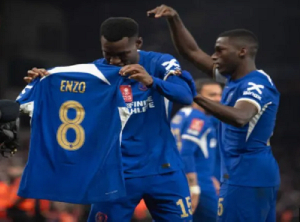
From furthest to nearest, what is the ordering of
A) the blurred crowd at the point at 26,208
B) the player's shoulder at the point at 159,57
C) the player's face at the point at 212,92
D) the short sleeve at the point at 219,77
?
the blurred crowd at the point at 26,208 → the player's face at the point at 212,92 → the short sleeve at the point at 219,77 → the player's shoulder at the point at 159,57

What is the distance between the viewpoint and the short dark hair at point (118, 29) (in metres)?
4.32

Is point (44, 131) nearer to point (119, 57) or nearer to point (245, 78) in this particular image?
point (119, 57)

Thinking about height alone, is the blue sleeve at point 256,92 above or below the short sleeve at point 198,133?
above

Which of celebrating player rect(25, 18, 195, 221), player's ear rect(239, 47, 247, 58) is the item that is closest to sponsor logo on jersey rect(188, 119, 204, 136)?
player's ear rect(239, 47, 247, 58)

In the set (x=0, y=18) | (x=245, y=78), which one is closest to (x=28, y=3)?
(x=0, y=18)

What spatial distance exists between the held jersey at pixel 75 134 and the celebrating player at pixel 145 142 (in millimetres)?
116

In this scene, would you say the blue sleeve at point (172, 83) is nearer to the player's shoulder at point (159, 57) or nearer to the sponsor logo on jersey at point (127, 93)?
the player's shoulder at point (159, 57)

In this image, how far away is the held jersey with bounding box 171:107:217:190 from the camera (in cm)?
693

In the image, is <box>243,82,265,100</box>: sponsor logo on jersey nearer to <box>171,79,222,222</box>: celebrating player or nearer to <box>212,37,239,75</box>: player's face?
<box>212,37,239,75</box>: player's face

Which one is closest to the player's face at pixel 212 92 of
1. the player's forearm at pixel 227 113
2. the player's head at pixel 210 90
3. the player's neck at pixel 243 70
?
the player's head at pixel 210 90

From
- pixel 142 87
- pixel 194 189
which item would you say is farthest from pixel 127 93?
pixel 194 189

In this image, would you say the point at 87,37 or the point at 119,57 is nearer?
the point at 119,57

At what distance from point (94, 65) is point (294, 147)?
692cm

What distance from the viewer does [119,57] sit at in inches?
172
